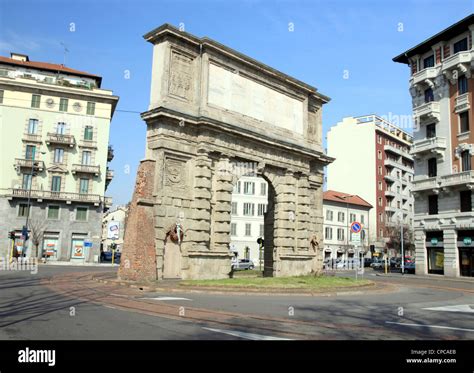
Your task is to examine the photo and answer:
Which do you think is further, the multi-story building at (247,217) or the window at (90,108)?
the multi-story building at (247,217)

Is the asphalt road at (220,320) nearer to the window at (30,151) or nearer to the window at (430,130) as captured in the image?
the window at (430,130)

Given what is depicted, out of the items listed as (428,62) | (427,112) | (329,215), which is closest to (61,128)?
(427,112)

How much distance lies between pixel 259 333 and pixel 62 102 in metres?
52.3

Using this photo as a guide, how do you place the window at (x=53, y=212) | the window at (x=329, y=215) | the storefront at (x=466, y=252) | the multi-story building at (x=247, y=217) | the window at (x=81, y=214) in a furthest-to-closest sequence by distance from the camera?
the window at (x=329, y=215), the multi-story building at (x=247, y=217), the window at (x=81, y=214), the window at (x=53, y=212), the storefront at (x=466, y=252)

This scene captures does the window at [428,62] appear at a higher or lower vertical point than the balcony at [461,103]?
higher

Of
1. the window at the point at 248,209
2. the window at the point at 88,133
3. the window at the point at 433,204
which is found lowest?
the window at the point at 433,204

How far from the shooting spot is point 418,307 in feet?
49.3

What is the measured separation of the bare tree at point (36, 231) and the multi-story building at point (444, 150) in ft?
137

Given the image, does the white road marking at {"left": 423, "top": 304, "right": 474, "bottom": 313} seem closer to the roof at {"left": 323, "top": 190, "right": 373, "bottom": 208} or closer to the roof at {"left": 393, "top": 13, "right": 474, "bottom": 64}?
the roof at {"left": 393, "top": 13, "right": 474, "bottom": 64}

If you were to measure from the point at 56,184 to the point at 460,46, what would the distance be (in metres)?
46.5

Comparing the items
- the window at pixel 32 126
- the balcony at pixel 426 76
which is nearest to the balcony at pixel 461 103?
the balcony at pixel 426 76

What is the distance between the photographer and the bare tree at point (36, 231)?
49.9 m

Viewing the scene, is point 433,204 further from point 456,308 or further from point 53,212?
point 53,212

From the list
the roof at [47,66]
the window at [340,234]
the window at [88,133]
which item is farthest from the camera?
the window at [340,234]
